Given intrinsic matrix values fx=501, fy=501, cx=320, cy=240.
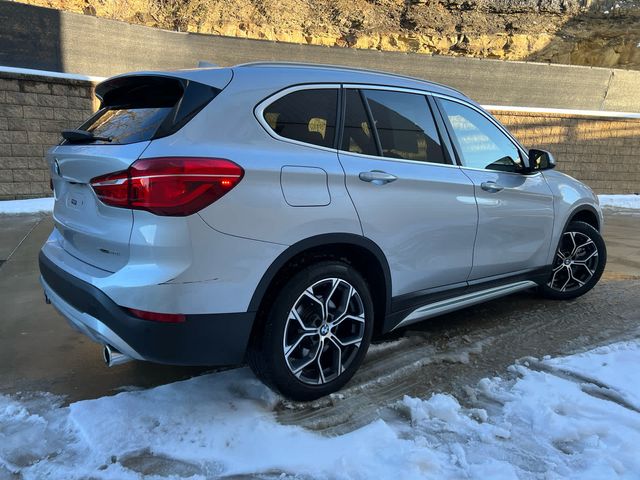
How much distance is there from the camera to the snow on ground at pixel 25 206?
7.84 meters

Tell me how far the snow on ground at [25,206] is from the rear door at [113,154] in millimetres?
5753

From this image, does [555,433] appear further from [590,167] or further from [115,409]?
[590,167]

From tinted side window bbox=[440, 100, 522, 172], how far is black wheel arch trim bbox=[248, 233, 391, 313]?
3.60ft

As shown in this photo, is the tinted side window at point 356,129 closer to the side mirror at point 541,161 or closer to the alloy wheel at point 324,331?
the alloy wheel at point 324,331

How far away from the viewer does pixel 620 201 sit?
1187cm

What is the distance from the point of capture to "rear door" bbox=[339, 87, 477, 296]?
113 inches

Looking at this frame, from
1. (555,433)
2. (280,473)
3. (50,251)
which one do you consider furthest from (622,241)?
(50,251)

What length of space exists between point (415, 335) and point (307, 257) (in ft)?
4.91

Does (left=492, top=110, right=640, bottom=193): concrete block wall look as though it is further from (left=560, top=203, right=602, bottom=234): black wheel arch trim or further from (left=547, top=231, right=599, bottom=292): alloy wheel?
(left=547, top=231, right=599, bottom=292): alloy wheel

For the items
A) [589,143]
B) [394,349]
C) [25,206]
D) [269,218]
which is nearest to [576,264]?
[394,349]

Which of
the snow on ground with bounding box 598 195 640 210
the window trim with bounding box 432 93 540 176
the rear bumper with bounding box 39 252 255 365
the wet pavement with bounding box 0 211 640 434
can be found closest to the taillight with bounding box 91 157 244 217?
the rear bumper with bounding box 39 252 255 365

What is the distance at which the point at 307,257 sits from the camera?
8.87 feet

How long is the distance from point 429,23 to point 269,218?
21.7 metres

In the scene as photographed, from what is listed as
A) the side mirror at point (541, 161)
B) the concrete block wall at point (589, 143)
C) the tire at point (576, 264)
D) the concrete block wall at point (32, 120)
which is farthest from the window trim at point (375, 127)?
the concrete block wall at point (589, 143)
